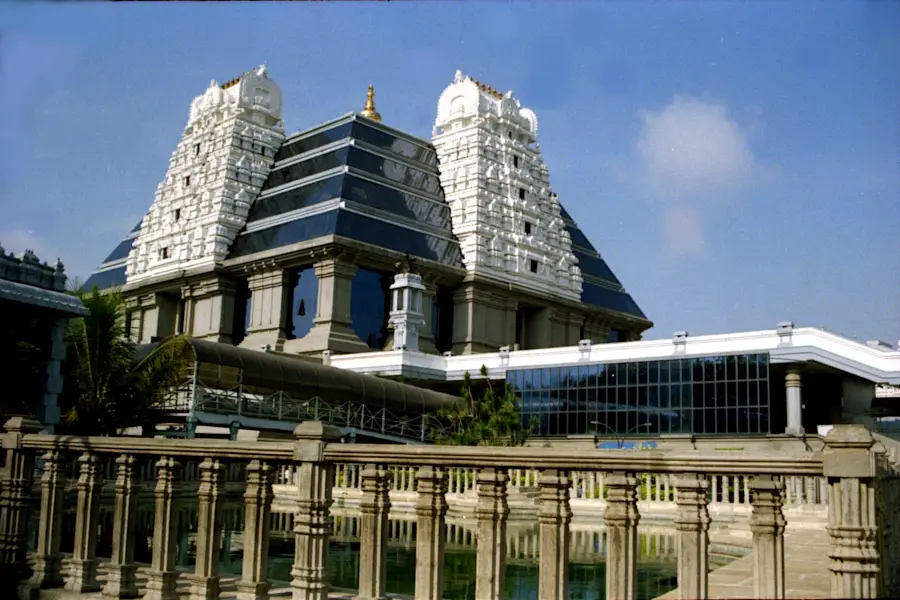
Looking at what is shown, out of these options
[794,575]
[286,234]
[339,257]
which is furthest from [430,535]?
[286,234]

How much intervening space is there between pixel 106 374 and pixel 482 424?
11.2 metres

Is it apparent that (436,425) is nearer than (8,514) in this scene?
No

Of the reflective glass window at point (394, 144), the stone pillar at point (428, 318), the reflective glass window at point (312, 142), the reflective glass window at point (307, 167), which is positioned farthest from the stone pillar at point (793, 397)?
the reflective glass window at point (312, 142)

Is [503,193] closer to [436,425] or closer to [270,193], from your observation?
[270,193]

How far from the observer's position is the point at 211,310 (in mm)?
49656

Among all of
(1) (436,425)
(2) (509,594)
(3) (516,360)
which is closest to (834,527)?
(2) (509,594)

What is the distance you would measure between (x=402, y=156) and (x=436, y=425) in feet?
69.2

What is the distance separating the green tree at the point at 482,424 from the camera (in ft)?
91.7

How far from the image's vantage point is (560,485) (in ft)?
22.3

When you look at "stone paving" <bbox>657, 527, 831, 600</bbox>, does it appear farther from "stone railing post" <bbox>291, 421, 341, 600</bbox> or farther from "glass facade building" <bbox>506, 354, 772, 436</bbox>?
"glass facade building" <bbox>506, 354, 772, 436</bbox>

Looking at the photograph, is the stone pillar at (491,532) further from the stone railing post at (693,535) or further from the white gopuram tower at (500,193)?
the white gopuram tower at (500,193)

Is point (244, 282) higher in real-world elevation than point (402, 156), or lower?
lower

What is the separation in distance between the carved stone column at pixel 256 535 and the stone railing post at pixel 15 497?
3346 mm

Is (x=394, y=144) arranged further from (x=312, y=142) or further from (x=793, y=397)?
(x=793, y=397)
